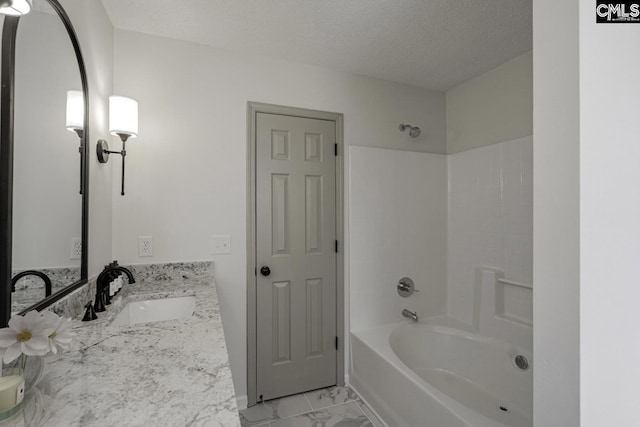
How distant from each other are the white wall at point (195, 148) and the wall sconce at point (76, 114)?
1.66 feet

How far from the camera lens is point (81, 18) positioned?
129cm

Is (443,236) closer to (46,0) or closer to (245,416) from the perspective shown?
(245,416)

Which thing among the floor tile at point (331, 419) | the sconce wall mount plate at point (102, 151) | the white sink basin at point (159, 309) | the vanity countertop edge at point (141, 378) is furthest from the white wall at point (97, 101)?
the floor tile at point (331, 419)

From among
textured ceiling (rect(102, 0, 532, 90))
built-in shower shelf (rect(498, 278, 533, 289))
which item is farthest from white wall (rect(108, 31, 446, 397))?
built-in shower shelf (rect(498, 278, 533, 289))

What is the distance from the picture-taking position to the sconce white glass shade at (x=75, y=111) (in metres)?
1.15

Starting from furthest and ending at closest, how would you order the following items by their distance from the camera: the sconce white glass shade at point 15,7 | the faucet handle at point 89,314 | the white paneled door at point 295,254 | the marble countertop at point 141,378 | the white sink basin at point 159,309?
the white paneled door at point 295,254, the white sink basin at point 159,309, the faucet handle at point 89,314, the sconce white glass shade at point 15,7, the marble countertop at point 141,378

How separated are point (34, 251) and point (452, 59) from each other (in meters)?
2.56

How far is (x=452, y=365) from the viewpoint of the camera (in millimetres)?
2193

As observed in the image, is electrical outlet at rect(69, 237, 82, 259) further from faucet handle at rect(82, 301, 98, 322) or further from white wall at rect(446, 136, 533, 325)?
white wall at rect(446, 136, 533, 325)

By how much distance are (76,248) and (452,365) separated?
2.49 meters

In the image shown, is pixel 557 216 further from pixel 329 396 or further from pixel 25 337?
pixel 329 396

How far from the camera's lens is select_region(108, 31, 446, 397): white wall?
70.0 inches

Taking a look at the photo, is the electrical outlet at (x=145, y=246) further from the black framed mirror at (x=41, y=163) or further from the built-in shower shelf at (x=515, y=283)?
the built-in shower shelf at (x=515, y=283)

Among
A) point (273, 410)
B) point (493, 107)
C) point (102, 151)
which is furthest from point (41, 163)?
point (493, 107)
